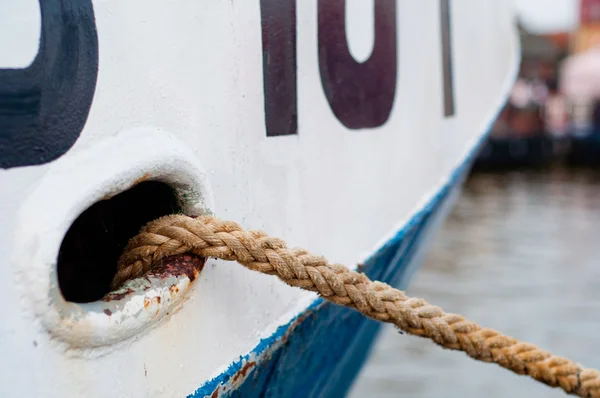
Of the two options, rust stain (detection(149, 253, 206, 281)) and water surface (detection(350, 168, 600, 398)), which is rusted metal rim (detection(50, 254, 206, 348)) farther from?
water surface (detection(350, 168, 600, 398))

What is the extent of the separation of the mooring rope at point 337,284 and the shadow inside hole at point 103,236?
1.2 inches

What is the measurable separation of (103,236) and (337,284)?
34cm

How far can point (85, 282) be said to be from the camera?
0.95 metres

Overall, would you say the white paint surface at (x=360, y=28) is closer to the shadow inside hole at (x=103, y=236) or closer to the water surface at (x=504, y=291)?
the shadow inside hole at (x=103, y=236)

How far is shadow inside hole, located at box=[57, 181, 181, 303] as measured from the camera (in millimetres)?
920

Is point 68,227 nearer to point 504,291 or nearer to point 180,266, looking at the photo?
point 180,266

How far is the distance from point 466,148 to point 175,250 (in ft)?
5.30

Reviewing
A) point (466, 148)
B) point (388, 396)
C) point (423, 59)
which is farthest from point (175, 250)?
point (388, 396)

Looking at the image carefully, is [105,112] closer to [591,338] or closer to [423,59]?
[423,59]

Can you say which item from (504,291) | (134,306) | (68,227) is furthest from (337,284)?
(504,291)

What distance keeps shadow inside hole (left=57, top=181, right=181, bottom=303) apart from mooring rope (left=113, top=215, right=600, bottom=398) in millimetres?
29

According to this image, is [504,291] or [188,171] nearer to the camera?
[188,171]

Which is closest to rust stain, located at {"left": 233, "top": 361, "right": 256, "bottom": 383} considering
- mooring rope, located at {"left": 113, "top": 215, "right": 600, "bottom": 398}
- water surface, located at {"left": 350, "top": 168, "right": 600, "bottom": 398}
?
mooring rope, located at {"left": 113, "top": 215, "right": 600, "bottom": 398}

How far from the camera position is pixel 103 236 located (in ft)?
3.20
